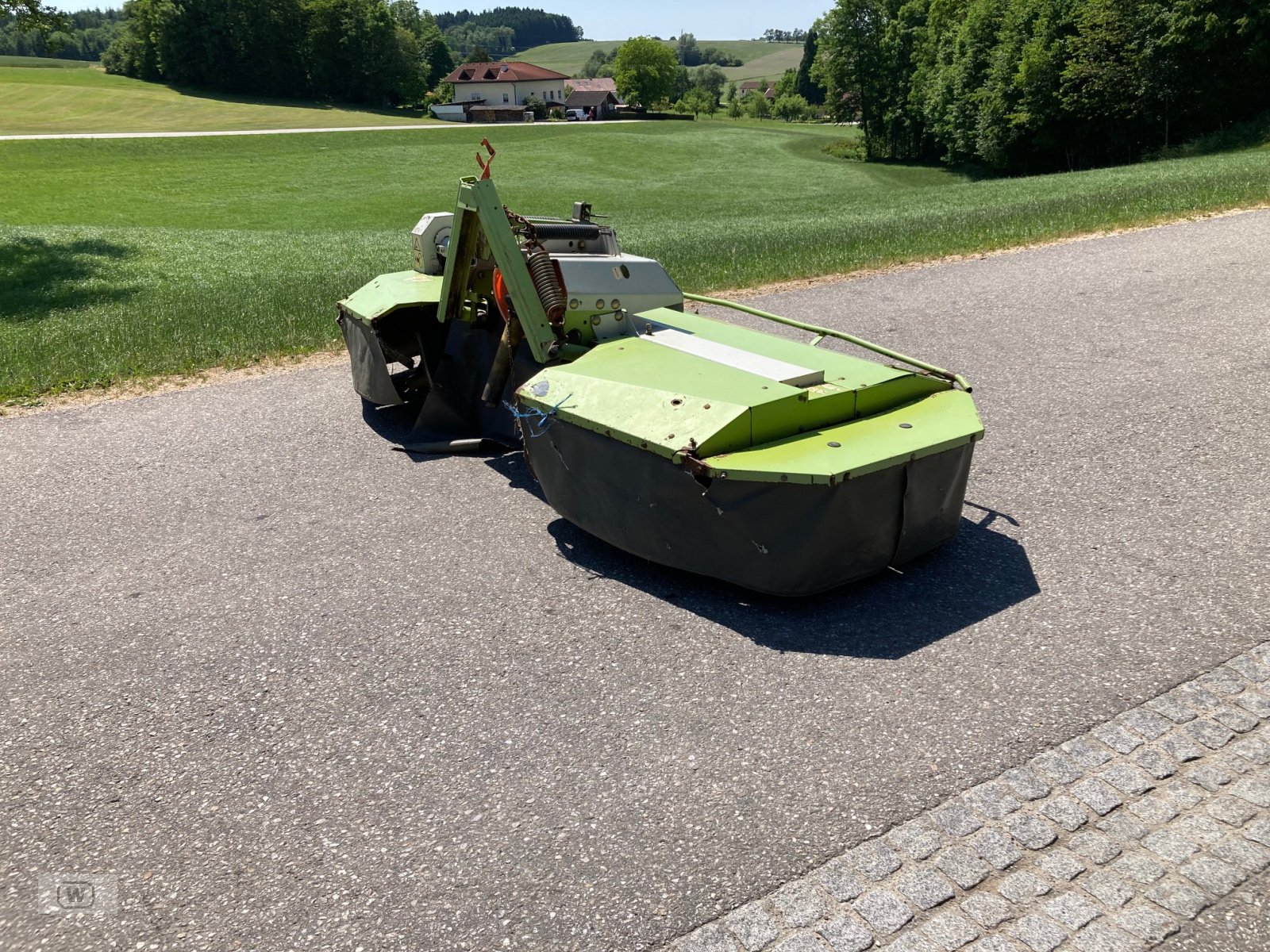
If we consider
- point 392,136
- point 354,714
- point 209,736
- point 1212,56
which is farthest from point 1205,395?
point 392,136

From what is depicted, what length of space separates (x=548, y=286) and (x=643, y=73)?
111 metres

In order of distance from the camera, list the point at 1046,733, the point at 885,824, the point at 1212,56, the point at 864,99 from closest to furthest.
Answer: the point at 885,824 < the point at 1046,733 < the point at 1212,56 < the point at 864,99

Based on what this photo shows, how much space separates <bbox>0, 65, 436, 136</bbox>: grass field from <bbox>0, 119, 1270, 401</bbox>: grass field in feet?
31.6

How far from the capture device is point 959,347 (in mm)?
8594

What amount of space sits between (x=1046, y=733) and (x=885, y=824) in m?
0.80

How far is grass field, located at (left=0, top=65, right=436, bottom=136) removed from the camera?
5159cm

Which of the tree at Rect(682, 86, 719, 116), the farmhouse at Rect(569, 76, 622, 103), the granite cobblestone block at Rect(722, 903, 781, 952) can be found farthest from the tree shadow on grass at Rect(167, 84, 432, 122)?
the granite cobblestone block at Rect(722, 903, 781, 952)

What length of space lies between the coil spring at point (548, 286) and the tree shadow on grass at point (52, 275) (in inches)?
347

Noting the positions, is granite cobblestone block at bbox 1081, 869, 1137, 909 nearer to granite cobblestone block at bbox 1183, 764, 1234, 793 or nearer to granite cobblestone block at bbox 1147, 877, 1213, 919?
granite cobblestone block at bbox 1147, 877, 1213, 919

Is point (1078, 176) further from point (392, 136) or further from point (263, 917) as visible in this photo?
point (392, 136)

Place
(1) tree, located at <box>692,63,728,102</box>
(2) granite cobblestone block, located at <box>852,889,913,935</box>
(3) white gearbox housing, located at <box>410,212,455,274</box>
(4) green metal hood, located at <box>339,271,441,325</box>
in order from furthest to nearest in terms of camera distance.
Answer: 1. (1) tree, located at <box>692,63,728,102</box>
2. (3) white gearbox housing, located at <box>410,212,455,274</box>
3. (4) green metal hood, located at <box>339,271,441,325</box>
4. (2) granite cobblestone block, located at <box>852,889,913,935</box>

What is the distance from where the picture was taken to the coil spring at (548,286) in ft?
18.1

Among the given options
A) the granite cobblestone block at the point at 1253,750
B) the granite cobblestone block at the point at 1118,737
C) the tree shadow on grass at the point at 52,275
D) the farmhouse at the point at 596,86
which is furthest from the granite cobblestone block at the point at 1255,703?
the farmhouse at the point at 596,86

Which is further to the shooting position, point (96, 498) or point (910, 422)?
point (96, 498)
